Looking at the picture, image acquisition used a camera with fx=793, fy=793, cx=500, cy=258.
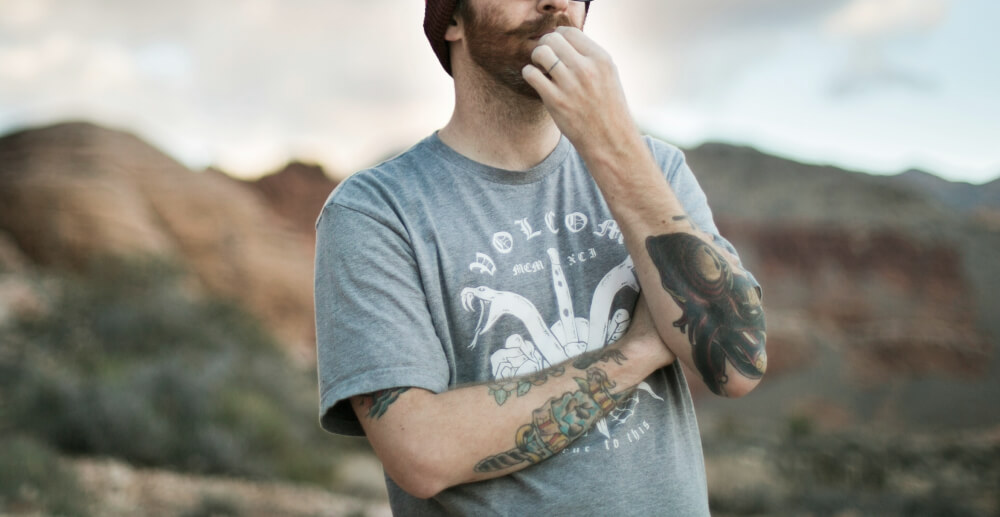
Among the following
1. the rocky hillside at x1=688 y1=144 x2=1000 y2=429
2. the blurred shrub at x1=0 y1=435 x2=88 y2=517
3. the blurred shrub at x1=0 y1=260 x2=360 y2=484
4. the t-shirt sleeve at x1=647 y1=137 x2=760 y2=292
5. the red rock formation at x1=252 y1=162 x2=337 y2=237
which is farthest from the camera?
the red rock formation at x1=252 y1=162 x2=337 y2=237

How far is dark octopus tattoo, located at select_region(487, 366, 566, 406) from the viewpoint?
1693mm

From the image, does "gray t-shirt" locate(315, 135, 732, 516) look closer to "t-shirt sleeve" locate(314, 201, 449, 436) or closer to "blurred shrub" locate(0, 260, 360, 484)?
"t-shirt sleeve" locate(314, 201, 449, 436)

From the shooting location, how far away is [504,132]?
1999 mm

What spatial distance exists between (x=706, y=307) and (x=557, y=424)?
43 cm

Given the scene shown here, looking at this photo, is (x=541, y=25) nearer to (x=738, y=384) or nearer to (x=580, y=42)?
(x=580, y=42)

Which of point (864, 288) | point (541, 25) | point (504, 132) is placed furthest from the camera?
point (864, 288)

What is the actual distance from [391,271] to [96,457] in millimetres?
7740

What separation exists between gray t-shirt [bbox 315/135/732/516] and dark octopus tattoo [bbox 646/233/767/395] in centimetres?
15

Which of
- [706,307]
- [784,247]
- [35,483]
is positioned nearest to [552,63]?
[706,307]

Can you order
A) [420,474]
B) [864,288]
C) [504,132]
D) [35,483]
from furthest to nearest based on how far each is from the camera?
[864,288], [35,483], [504,132], [420,474]

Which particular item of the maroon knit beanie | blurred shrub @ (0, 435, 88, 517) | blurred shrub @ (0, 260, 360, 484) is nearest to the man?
the maroon knit beanie

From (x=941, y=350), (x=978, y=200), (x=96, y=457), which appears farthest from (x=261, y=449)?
(x=978, y=200)

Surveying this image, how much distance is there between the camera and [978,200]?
122ft

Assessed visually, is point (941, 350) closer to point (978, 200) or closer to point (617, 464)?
point (978, 200)
